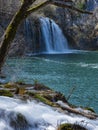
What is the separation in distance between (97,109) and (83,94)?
14.4 ft

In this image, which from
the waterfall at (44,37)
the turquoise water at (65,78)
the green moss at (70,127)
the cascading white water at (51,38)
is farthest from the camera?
the cascading white water at (51,38)

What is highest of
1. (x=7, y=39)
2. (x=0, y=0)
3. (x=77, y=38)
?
(x=0, y=0)

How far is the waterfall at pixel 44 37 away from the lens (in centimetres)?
5778

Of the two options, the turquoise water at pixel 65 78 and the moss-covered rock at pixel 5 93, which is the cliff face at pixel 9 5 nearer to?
the turquoise water at pixel 65 78

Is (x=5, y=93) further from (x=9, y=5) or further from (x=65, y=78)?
(x=65, y=78)

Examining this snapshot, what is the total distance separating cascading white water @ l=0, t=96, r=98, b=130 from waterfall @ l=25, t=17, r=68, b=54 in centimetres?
4598

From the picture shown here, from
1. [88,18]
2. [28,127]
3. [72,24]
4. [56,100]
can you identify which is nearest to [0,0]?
[56,100]

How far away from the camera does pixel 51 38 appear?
202 feet

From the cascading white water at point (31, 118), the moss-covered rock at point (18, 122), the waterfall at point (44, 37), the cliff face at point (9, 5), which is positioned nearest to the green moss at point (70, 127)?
the cascading white water at point (31, 118)

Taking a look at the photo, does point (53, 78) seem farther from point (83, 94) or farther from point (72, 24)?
point (72, 24)

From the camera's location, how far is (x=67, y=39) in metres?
68.2

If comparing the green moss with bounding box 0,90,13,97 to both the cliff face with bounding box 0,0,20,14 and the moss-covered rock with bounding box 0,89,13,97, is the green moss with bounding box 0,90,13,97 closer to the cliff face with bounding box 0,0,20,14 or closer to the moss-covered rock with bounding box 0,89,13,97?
the moss-covered rock with bounding box 0,89,13,97

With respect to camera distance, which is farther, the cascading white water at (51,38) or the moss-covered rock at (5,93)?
the cascading white water at (51,38)

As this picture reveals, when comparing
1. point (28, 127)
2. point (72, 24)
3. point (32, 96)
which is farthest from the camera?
point (72, 24)
